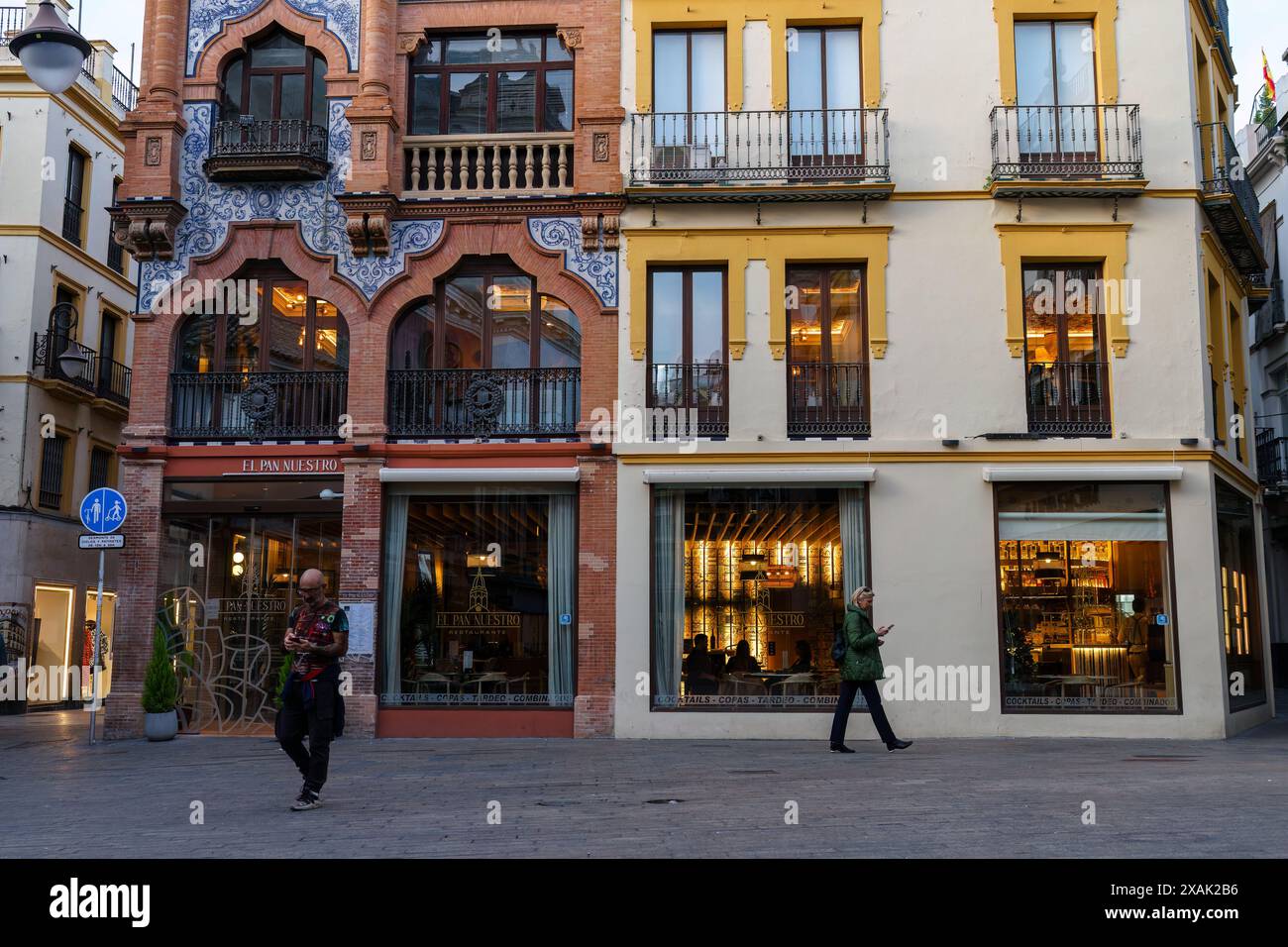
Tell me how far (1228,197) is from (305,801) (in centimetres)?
1501

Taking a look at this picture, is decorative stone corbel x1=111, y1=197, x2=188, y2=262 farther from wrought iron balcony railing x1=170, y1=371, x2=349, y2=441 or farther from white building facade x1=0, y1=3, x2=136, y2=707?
white building facade x1=0, y1=3, x2=136, y2=707

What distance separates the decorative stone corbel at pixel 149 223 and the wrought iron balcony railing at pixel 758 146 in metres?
6.76

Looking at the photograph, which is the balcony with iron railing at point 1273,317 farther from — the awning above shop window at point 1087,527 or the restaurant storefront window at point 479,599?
the restaurant storefront window at point 479,599

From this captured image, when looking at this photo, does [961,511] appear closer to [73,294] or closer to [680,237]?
[680,237]

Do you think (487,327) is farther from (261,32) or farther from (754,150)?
(261,32)

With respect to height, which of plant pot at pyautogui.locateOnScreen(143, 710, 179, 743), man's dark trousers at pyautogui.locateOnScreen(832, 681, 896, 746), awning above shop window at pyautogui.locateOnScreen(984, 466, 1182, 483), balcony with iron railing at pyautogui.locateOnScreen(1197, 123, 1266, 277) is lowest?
plant pot at pyautogui.locateOnScreen(143, 710, 179, 743)

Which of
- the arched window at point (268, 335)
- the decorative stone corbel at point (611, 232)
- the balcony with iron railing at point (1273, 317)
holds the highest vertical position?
the balcony with iron railing at point (1273, 317)

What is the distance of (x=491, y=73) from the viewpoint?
737 inches

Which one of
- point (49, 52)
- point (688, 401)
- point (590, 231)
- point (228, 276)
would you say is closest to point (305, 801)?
point (49, 52)

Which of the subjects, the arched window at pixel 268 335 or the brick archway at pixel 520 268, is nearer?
the brick archway at pixel 520 268

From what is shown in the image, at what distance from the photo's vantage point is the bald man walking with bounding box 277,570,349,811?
9992 millimetres

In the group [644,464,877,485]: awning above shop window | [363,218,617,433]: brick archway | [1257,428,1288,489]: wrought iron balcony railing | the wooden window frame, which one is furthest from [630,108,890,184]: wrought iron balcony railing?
[1257,428,1288,489]: wrought iron balcony railing

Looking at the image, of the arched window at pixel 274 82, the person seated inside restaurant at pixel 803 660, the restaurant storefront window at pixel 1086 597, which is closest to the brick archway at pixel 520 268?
the arched window at pixel 274 82

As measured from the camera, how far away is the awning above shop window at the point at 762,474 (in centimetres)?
1706
